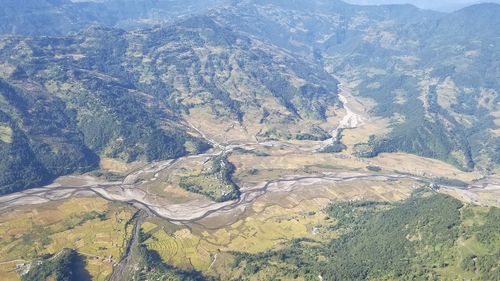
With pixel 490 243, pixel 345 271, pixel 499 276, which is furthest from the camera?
pixel 345 271

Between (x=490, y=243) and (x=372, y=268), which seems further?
(x=372, y=268)

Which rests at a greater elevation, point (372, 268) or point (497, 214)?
point (497, 214)

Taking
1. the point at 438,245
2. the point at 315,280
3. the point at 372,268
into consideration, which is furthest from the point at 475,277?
the point at 315,280

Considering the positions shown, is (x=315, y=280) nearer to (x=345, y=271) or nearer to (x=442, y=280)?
(x=345, y=271)

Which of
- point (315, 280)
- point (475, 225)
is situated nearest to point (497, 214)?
point (475, 225)

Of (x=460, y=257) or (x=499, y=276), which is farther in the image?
(x=460, y=257)

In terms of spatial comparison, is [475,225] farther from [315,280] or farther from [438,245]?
[315,280]

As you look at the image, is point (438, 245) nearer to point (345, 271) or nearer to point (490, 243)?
point (490, 243)

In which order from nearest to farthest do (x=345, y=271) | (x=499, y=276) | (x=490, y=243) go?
(x=499, y=276)
(x=490, y=243)
(x=345, y=271)
